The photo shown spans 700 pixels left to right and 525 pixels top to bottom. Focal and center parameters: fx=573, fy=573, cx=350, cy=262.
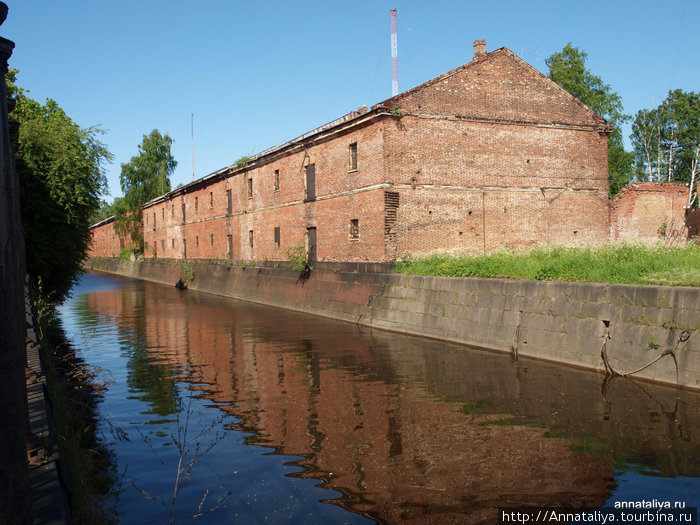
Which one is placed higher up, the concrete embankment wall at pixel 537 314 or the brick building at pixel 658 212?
the brick building at pixel 658 212

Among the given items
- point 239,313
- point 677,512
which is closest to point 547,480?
point 677,512

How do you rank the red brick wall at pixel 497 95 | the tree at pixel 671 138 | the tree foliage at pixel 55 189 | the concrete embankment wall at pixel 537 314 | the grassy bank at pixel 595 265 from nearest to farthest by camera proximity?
the concrete embankment wall at pixel 537 314, the grassy bank at pixel 595 265, the tree foliage at pixel 55 189, the red brick wall at pixel 497 95, the tree at pixel 671 138

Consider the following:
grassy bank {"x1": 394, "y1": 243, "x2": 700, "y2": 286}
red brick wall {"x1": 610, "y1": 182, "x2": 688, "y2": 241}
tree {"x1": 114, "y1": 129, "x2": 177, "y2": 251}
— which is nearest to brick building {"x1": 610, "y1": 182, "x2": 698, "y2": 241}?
red brick wall {"x1": 610, "y1": 182, "x2": 688, "y2": 241}

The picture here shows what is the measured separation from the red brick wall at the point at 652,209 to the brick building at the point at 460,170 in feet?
3.11

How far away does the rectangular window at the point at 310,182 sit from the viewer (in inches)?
982

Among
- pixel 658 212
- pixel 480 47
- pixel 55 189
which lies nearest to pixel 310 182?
pixel 480 47

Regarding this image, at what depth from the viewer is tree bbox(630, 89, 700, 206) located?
1515 inches

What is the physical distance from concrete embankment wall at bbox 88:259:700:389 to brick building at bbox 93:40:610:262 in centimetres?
169

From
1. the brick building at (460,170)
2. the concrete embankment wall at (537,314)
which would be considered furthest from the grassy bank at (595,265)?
the brick building at (460,170)

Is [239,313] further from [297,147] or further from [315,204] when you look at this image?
[297,147]

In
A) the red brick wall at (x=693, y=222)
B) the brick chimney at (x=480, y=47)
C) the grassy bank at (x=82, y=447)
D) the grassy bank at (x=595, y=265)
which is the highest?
the brick chimney at (x=480, y=47)

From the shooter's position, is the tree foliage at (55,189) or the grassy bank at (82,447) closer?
the grassy bank at (82,447)

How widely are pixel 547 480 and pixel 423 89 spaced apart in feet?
54.7

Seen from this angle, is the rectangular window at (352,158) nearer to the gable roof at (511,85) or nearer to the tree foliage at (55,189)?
the gable roof at (511,85)
